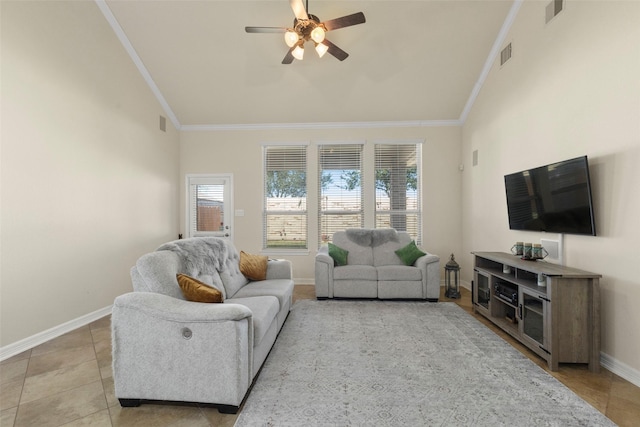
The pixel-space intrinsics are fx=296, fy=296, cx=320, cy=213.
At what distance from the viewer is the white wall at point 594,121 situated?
223 centimetres

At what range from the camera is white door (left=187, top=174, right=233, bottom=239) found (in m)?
5.52

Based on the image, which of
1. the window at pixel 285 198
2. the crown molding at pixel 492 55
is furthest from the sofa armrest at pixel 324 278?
the crown molding at pixel 492 55

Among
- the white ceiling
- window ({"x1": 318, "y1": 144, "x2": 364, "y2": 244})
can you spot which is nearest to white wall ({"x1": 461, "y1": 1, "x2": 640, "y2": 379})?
the white ceiling

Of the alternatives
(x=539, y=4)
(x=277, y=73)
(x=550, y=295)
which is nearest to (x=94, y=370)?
(x=550, y=295)

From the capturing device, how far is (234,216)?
548cm

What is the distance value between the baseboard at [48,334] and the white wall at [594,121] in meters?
5.15

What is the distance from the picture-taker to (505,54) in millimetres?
3852

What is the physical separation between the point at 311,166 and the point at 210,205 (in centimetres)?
203

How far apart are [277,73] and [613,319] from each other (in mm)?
4702

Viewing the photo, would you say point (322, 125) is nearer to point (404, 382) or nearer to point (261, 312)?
point (261, 312)

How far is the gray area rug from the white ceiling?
3.49 m

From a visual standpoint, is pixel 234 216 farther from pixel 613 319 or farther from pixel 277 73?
pixel 613 319

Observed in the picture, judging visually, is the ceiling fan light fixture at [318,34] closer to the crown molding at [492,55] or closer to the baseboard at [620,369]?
the crown molding at [492,55]

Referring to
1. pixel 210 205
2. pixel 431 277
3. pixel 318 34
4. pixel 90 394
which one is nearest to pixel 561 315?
pixel 431 277
